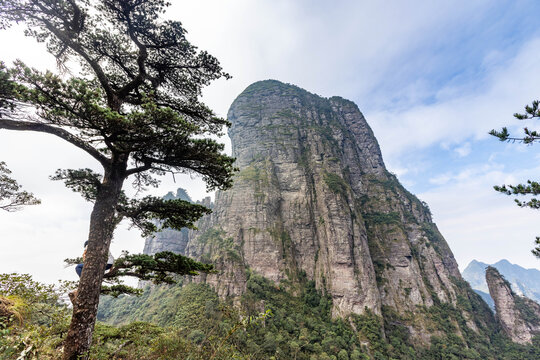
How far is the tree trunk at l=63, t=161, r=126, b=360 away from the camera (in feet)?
13.0

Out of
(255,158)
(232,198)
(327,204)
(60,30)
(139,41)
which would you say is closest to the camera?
(60,30)

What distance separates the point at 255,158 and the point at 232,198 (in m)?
16.8

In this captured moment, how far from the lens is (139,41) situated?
582 cm

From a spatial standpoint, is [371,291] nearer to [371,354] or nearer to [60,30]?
[371,354]

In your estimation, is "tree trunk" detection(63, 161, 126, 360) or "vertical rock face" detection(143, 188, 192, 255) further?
"vertical rock face" detection(143, 188, 192, 255)

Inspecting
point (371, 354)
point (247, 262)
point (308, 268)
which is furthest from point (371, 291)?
point (247, 262)

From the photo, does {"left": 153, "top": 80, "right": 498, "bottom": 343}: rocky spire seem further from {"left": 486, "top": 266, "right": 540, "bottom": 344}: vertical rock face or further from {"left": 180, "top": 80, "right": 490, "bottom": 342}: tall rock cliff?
{"left": 486, "top": 266, "right": 540, "bottom": 344}: vertical rock face

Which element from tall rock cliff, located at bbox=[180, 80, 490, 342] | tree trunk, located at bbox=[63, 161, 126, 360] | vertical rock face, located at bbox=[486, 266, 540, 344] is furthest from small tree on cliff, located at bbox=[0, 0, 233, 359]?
vertical rock face, located at bbox=[486, 266, 540, 344]

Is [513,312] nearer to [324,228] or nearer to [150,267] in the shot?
[324,228]

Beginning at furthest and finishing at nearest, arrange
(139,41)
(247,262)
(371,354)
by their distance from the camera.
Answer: (247,262) < (371,354) < (139,41)

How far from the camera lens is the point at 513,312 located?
53219 mm

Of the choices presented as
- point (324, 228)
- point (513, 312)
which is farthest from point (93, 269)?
point (513, 312)

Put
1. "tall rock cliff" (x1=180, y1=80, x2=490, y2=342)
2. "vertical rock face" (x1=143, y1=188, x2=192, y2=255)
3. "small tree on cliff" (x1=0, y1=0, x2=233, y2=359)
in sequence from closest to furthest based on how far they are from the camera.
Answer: "small tree on cliff" (x1=0, y1=0, x2=233, y2=359) → "tall rock cliff" (x1=180, y1=80, x2=490, y2=342) → "vertical rock face" (x1=143, y1=188, x2=192, y2=255)

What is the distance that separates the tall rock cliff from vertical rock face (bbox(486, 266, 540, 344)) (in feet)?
14.1
